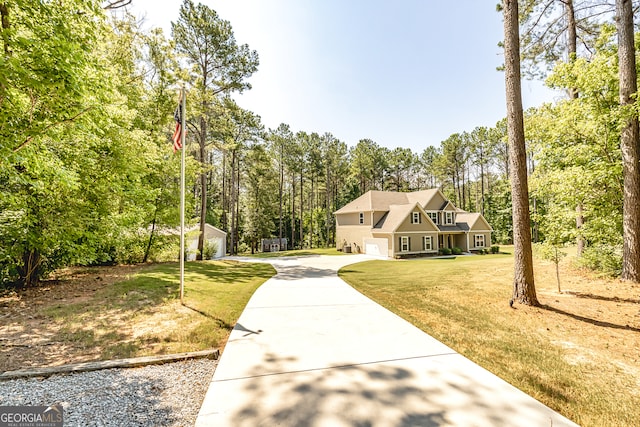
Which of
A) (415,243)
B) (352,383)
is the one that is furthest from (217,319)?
(415,243)

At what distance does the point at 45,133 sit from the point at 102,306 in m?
4.11

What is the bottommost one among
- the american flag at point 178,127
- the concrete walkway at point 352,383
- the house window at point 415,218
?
the concrete walkway at point 352,383

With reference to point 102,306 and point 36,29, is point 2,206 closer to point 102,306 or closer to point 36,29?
point 102,306

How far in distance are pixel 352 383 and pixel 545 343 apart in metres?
3.90

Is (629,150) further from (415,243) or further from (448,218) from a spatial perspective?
(448,218)

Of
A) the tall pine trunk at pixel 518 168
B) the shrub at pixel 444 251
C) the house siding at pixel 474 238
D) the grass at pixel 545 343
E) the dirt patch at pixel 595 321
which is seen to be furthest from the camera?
the house siding at pixel 474 238

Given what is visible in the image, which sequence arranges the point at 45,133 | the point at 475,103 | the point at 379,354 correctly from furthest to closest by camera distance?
the point at 475,103 < the point at 45,133 < the point at 379,354

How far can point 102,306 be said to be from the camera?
249 inches

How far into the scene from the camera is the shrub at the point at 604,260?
919 cm

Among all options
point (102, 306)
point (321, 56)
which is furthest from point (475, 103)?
point (102, 306)

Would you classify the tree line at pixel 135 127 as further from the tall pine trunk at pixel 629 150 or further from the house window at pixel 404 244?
the house window at pixel 404 244

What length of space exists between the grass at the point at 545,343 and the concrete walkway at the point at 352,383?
0.41 m

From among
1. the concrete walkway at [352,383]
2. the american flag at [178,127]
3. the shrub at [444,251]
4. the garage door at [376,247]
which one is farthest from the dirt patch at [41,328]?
the shrub at [444,251]

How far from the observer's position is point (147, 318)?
5676 mm
